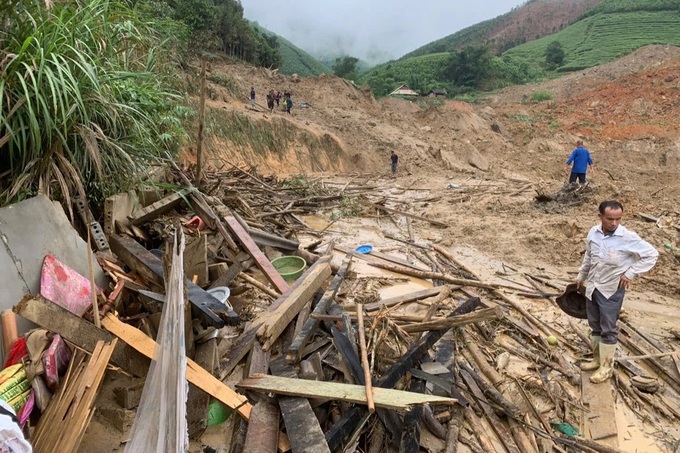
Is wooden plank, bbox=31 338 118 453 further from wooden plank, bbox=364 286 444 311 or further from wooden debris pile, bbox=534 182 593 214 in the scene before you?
wooden debris pile, bbox=534 182 593 214

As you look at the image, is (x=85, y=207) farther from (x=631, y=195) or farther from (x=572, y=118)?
(x=572, y=118)

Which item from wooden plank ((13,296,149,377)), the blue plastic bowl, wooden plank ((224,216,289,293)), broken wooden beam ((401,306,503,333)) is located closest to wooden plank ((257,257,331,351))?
wooden plank ((224,216,289,293))

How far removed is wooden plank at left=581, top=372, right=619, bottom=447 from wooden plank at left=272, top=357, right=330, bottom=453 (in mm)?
2417

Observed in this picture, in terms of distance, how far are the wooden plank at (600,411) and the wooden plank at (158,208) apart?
16.1 ft

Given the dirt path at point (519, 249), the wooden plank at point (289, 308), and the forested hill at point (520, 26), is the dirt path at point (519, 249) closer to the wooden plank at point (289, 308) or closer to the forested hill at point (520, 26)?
the wooden plank at point (289, 308)

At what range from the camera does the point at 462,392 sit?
3381mm

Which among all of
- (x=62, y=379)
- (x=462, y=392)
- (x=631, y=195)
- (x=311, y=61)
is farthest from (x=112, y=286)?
(x=311, y=61)

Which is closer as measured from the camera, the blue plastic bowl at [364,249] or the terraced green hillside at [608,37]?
the blue plastic bowl at [364,249]

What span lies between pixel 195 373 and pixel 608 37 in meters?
77.3

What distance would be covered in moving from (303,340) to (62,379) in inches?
69.3

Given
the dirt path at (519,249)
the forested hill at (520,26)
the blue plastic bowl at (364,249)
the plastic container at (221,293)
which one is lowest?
the dirt path at (519,249)

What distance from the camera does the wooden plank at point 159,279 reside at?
2920 mm

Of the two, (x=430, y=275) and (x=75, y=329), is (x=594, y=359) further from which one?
(x=75, y=329)

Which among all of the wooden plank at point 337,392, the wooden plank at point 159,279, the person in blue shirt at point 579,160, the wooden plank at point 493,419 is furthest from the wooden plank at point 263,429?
the person in blue shirt at point 579,160
